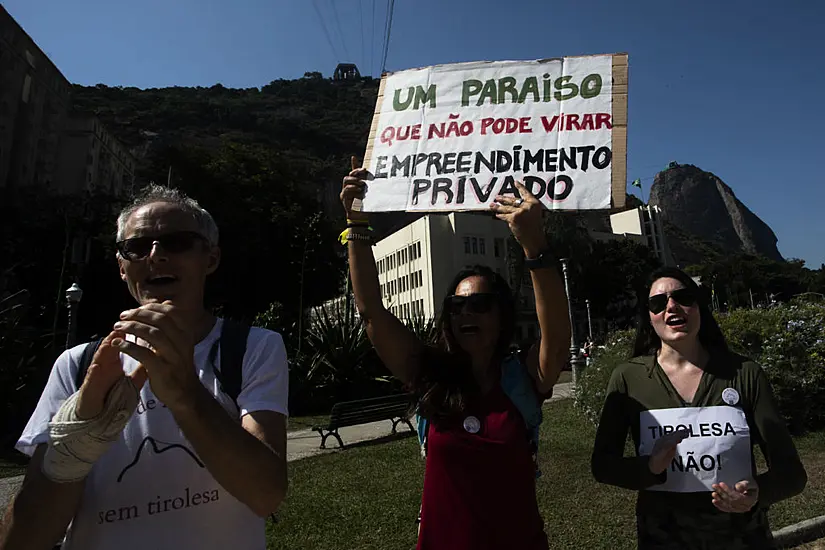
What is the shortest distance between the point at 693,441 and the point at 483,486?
2.83 feet

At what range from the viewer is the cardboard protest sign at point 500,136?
279cm

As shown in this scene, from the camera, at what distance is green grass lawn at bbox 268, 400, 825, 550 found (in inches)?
194

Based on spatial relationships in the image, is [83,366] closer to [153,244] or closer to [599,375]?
[153,244]

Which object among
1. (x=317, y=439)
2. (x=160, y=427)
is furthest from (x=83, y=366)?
(x=317, y=439)

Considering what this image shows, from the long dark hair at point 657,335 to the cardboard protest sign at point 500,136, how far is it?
0.40m

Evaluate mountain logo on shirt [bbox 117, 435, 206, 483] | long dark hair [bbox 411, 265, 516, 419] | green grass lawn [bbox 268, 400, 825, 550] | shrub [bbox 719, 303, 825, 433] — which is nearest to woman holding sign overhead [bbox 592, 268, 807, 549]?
long dark hair [bbox 411, 265, 516, 419]

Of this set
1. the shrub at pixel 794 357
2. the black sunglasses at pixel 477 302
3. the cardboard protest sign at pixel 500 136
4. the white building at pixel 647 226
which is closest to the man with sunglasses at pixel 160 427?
the black sunglasses at pixel 477 302

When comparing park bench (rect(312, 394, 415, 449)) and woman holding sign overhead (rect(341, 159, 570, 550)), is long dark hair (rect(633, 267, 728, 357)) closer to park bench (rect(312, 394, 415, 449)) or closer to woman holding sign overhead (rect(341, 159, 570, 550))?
woman holding sign overhead (rect(341, 159, 570, 550))

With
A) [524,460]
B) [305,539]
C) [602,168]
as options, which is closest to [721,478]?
[524,460]

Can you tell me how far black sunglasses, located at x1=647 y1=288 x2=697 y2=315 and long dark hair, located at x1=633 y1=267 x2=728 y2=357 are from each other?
0.15ft

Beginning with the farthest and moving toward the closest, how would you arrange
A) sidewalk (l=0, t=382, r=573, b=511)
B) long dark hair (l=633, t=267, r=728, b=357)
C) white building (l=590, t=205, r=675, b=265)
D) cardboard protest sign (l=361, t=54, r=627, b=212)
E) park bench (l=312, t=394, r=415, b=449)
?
white building (l=590, t=205, r=675, b=265)
park bench (l=312, t=394, r=415, b=449)
sidewalk (l=0, t=382, r=573, b=511)
cardboard protest sign (l=361, t=54, r=627, b=212)
long dark hair (l=633, t=267, r=728, b=357)

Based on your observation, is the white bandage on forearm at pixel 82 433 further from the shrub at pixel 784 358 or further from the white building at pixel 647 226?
the white building at pixel 647 226

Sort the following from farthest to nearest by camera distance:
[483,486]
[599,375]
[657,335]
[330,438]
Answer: [330,438], [599,375], [657,335], [483,486]

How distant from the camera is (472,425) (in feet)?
7.02
